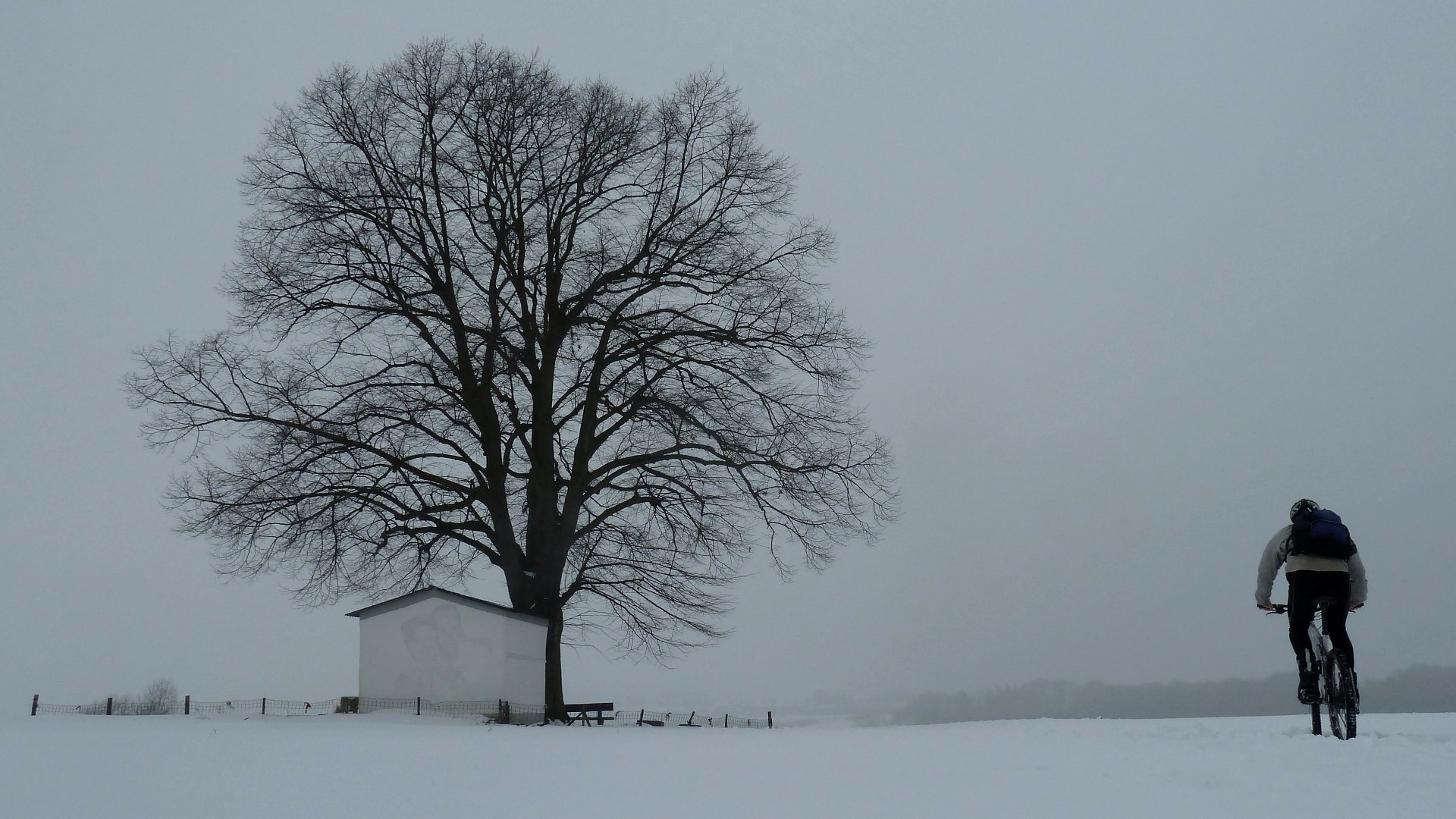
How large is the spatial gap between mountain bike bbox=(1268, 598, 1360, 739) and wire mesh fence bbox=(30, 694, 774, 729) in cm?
902

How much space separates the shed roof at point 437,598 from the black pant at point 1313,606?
40.7 ft

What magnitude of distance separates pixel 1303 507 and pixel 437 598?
13.5m

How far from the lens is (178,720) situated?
14797mm

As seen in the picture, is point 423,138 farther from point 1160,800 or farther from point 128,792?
point 1160,800

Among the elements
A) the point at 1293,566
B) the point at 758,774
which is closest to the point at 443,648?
the point at 758,774

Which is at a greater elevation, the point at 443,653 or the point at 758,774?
the point at 443,653

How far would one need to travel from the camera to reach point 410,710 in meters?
18.6

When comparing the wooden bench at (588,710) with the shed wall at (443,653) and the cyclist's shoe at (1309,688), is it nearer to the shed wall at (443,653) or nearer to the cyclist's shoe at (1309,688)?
the shed wall at (443,653)

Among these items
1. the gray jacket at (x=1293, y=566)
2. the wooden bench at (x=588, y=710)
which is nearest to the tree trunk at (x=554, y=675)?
the wooden bench at (x=588, y=710)

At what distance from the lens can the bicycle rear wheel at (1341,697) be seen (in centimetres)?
958

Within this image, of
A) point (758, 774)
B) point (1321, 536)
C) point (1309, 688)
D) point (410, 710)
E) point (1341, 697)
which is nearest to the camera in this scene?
point (758, 774)

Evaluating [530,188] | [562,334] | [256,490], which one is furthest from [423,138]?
[256,490]

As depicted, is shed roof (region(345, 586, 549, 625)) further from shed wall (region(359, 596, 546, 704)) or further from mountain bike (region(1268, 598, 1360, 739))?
mountain bike (region(1268, 598, 1360, 739))

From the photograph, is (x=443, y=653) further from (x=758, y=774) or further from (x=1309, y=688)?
(x=1309, y=688)
